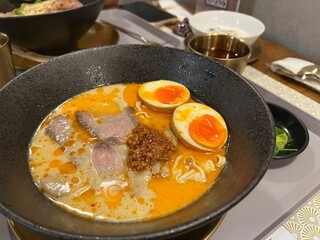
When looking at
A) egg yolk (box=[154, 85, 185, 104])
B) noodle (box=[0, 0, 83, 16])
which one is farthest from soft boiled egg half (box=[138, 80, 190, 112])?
noodle (box=[0, 0, 83, 16])

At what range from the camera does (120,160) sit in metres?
1.32

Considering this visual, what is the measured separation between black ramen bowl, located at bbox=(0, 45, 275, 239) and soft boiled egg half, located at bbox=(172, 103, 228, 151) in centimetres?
5

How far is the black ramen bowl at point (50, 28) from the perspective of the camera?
1.77 meters

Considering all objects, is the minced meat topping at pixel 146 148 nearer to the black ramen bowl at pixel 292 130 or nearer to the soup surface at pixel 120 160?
the soup surface at pixel 120 160

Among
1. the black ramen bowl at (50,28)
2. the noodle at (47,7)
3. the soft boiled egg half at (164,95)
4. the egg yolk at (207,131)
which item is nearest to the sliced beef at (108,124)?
the soft boiled egg half at (164,95)

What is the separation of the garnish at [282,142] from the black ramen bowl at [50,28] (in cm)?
140

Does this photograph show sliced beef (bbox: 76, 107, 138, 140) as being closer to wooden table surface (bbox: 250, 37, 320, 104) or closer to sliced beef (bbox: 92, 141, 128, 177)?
sliced beef (bbox: 92, 141, 128, 177)

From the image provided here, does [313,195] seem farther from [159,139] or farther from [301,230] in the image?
[159,139]

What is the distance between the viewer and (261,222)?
4.25 feet

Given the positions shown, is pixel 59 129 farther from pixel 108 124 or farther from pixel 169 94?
pixel 169 94

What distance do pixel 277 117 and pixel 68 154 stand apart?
3.85ft

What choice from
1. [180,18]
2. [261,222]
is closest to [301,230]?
[261,222]

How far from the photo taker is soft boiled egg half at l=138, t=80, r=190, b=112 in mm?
1597

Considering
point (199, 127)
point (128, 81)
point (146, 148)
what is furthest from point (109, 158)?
point (128, 81)
